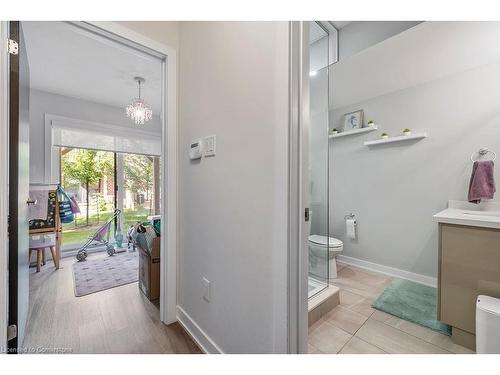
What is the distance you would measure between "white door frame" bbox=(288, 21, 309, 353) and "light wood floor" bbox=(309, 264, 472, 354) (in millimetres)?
776

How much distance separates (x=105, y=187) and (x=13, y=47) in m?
3.17

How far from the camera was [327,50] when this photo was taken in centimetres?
191

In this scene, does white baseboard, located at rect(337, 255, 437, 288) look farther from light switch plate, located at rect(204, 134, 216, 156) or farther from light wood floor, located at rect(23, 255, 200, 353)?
light switch plate, located at rect(204, 134, 216, 156)

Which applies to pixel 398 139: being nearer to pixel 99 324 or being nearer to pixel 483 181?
pixel 483 181

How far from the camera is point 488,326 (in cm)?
120

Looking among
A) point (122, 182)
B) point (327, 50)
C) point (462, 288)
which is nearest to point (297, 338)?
point (462, 288)

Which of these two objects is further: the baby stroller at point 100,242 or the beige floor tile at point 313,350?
the baby stroller at point 100,242

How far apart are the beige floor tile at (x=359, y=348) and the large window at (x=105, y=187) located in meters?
3.87

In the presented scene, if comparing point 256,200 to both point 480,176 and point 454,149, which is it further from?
point 454,149

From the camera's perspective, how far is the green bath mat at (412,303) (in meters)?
1.69

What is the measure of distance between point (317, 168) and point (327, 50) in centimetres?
106

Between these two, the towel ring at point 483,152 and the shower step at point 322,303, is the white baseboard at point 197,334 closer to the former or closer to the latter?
the shower step at point 322,303

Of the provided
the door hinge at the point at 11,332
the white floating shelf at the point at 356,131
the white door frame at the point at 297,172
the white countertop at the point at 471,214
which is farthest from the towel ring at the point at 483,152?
the door hinge at the point at 11,332

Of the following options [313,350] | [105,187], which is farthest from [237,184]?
[105,187]
